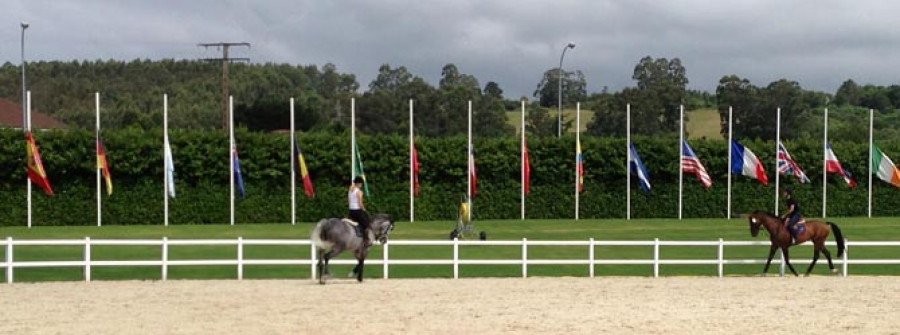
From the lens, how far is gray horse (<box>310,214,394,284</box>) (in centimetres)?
2200

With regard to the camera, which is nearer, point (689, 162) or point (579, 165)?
point (579, 165)

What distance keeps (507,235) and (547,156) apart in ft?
42.6

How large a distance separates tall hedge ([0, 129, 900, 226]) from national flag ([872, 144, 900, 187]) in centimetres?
417

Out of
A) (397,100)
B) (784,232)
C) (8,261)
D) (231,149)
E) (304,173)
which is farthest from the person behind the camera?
(397,100)

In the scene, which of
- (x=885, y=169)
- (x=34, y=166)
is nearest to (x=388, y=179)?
(x=34, y=166)

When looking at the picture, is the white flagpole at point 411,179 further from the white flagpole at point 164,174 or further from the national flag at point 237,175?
the white flagpole at point 164,174

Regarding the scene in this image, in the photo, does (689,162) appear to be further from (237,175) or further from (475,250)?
(475,250)

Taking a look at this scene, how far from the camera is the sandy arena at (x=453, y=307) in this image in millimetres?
15766

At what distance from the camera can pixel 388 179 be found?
5250 cm

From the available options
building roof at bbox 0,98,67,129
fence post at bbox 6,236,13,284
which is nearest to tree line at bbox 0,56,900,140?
building roof at bbox 0,98,67,129

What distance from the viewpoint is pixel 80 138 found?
47344 mm

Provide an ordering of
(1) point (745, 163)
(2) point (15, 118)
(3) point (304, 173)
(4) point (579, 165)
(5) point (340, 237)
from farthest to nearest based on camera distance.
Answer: (2) point (15, 118) < (1) point (745, 163) < (4) point (579, 165) < (3) point (304, 173) < (5) point (340, 237)

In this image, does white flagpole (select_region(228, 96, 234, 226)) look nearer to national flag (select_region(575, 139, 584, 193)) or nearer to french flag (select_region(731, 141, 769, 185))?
national flag (select_region(575, 139, 584, 193))

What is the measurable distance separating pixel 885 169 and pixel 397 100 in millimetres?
58473
